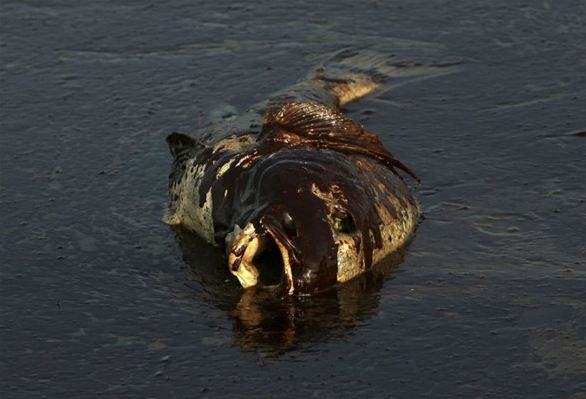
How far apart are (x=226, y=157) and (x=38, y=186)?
1664mm

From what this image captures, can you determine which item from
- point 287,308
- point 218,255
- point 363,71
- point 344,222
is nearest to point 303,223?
point 344,222

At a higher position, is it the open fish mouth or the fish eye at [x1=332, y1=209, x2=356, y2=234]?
the fish eye at [x1=332, y1=209, x2=356, y2=234]

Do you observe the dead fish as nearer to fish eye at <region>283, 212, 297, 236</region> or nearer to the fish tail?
fish eye at <region>283, 212, 297, 236</region>

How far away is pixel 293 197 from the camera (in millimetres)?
8266

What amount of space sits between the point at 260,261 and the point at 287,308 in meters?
0.55

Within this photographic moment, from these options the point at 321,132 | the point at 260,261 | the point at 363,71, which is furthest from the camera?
the point at 363,71

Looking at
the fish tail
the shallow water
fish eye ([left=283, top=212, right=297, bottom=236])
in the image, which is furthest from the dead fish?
the fish tail

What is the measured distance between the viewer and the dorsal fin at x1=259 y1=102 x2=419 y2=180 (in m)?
9.23

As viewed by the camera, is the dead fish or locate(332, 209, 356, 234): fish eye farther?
locate(332, 209, 356, 234): fish eye

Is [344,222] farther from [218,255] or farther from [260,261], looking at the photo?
[218,255]

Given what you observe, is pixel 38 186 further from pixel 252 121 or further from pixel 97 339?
pixel 97 339

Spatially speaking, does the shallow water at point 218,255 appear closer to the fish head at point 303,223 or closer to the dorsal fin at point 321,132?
the fish head at point 303,223

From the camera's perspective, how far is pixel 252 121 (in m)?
10.3

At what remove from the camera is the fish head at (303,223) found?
8078mm
